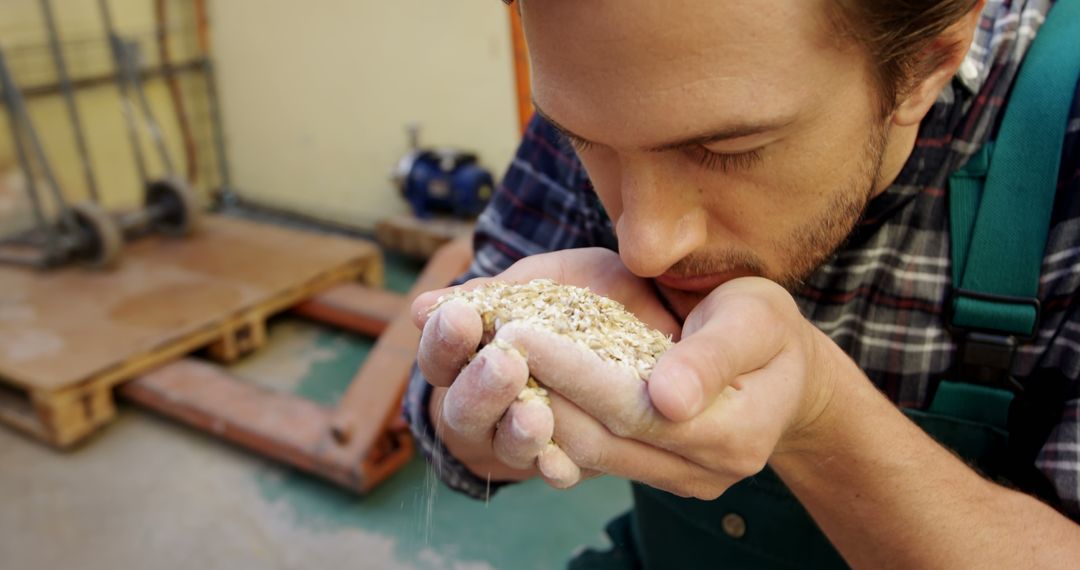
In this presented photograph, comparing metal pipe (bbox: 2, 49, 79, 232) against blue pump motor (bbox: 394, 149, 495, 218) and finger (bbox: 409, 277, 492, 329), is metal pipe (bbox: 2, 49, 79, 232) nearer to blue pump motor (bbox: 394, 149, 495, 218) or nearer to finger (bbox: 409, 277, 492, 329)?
blue pump motor (bbox: 394, 149, 495, 218)

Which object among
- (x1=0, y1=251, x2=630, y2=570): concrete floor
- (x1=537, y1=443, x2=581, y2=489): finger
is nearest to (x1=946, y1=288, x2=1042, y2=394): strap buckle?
(x1=537, y1=443, x2=581, y2=489): finger

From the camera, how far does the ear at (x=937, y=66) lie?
0.83 m

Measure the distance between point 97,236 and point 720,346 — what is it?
120 inches

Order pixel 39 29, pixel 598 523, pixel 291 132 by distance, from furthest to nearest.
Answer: pixel 291 132 < pixel 39 29 < pixel 598 523

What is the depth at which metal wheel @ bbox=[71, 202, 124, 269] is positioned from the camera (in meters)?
3.05

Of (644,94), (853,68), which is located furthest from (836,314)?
(644,94)

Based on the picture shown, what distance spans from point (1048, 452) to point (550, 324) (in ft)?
1.91

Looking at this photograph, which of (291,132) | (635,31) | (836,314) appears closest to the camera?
(635,31)

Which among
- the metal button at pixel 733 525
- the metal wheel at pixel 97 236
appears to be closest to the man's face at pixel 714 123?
the metal button at pixel 733 525

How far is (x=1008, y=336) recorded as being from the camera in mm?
910

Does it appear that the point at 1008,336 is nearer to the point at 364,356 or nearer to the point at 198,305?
the point at 364,356

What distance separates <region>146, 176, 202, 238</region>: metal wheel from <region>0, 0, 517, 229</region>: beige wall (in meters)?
0.54

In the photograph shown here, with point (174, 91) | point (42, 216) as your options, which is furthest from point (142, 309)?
point (174, 91)

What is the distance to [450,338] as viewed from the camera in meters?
0.69
